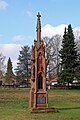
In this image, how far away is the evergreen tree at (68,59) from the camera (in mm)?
68625

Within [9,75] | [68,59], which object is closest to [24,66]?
[9,75]

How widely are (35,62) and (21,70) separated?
85003 mm

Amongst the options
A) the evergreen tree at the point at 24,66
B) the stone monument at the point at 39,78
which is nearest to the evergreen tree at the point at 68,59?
the evergreen tree at the point at 24,66

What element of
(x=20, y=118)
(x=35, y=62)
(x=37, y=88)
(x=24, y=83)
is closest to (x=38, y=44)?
(x=35, y=62)

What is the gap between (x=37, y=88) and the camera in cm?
2183

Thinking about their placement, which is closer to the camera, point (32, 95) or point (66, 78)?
point (32, 95)

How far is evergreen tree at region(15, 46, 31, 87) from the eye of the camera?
343 ft

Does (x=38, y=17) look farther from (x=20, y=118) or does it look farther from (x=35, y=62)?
(x=20, y=118)

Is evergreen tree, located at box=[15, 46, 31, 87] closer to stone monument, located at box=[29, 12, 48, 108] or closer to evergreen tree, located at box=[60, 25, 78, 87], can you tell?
evergreen tree, located at box=[60, 25, 78, 87]

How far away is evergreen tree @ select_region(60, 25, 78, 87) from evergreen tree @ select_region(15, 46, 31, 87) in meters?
33.6

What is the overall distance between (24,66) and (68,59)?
3864cm

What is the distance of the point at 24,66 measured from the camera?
107m

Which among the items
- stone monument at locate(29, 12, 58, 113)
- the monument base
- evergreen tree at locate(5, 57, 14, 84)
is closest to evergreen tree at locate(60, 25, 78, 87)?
evergreen tree at locate(5, 57, 14, 84)

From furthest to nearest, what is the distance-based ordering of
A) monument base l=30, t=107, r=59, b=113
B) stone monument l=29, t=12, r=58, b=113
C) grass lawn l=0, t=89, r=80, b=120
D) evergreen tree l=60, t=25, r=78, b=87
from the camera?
1. evergreen tree l=60, t=25, r=78, b=87
2. stone monument l=29, t=12, r=58, b=113
3. monument base l=30, t=107, r=59, b=113
4. grass lawn l=0, t=89, r=80, b=120
